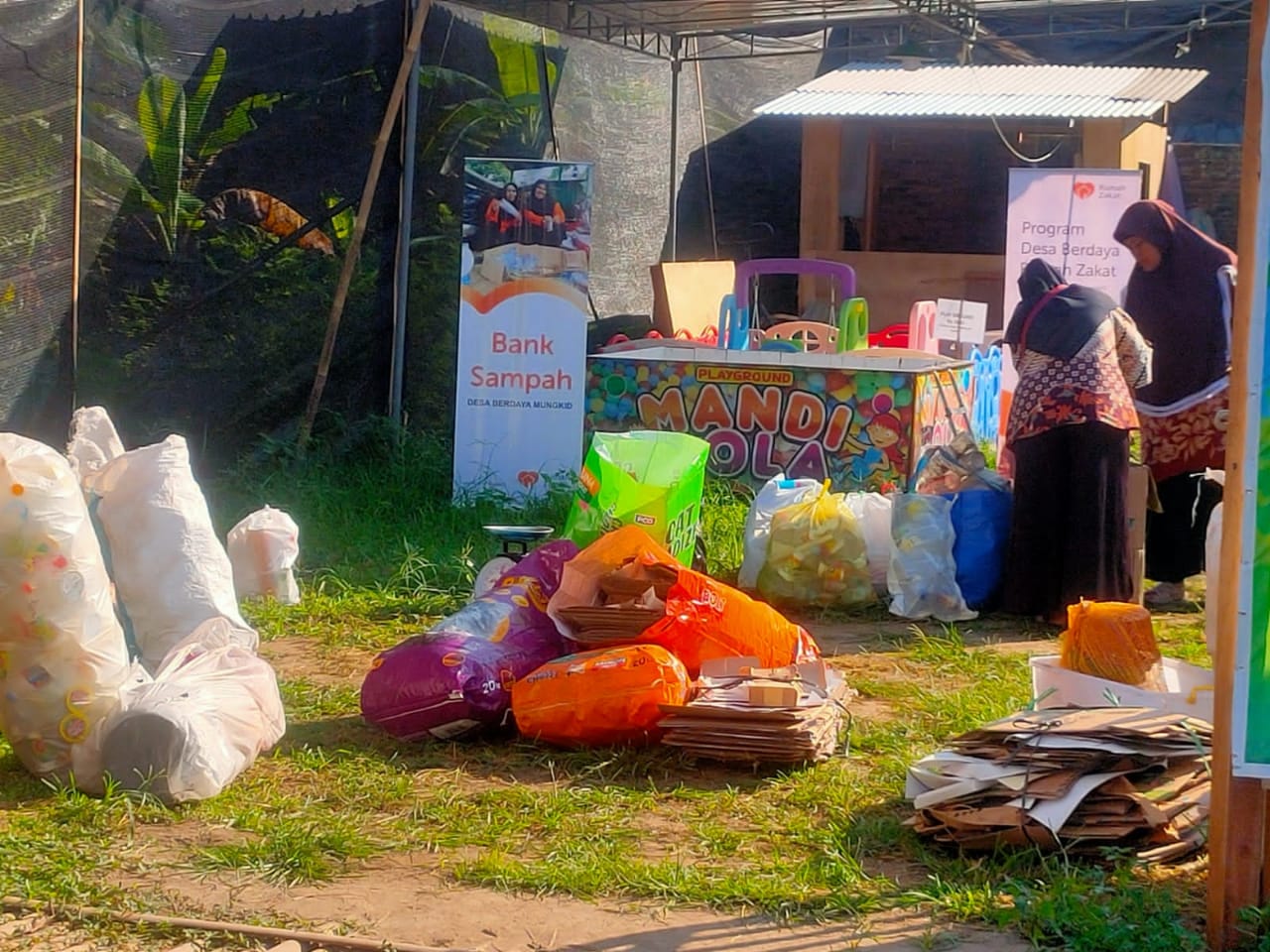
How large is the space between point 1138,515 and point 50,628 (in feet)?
15.2

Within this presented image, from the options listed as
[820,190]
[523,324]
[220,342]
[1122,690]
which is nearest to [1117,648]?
[1122,690]

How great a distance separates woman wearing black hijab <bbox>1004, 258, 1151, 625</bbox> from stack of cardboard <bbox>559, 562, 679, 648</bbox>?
214 cm

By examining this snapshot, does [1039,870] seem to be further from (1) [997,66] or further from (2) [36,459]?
(1) [997,66]

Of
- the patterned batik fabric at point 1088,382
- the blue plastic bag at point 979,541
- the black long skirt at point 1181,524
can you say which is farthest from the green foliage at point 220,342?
the black long skirt at point 1181,524

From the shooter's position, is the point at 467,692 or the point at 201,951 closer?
the point at 201,951

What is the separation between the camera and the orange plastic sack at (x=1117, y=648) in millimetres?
4906

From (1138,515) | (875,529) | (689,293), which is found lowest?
(875,529)

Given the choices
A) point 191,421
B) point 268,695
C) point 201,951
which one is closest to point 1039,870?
point 201,951

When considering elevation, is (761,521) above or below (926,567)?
above

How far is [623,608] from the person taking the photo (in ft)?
17.2

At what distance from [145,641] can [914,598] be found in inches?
129

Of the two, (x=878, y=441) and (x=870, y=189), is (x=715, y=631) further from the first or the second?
(x=870, y=189)

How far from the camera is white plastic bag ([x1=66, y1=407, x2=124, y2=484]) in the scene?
5945mm

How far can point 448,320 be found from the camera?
9.73 m
